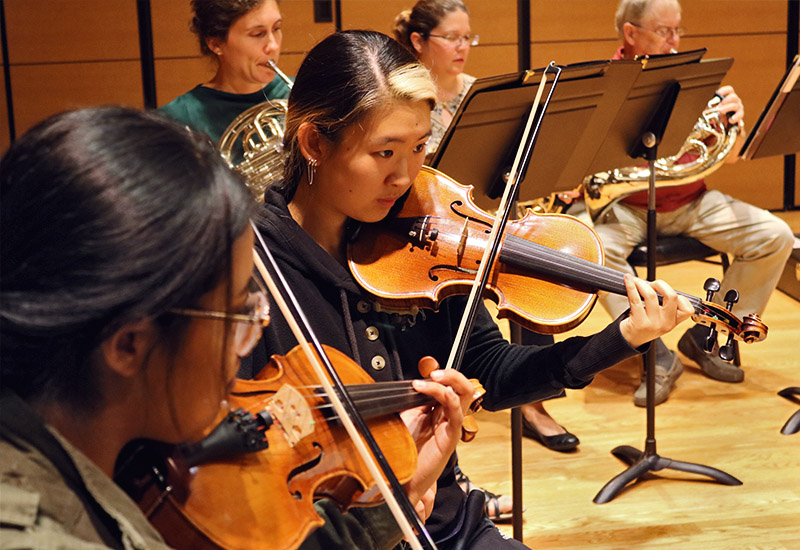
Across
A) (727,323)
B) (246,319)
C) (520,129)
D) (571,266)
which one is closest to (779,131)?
(520,129)

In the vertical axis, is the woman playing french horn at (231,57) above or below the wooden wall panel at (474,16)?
above

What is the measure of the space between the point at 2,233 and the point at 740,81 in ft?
16.6

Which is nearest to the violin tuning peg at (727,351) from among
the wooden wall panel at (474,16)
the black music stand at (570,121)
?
the black music stand at (570,121)

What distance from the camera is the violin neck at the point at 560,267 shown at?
4.55 feet

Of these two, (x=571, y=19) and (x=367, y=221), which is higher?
(x=367, y=221)

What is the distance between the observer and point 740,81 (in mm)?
5039

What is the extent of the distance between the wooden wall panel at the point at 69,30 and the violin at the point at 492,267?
357 centimetres

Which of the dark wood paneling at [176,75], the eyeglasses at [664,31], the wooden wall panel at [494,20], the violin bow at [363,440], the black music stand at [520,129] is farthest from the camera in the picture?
the wooden wall panel at [494,20]

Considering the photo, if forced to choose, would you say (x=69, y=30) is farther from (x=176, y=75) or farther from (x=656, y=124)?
(x=656, y=124)

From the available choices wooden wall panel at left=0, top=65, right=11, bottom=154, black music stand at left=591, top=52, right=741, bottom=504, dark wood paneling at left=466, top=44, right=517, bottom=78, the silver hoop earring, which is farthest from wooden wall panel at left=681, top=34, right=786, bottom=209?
the silver hoop earring

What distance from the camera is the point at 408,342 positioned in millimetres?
1309

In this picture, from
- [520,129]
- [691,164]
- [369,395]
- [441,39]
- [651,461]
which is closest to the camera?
[369,395]

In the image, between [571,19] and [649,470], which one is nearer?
[649,470]

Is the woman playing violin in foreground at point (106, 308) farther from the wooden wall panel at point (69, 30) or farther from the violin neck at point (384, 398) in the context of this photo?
the wooden wall panel at point (69, 30)
